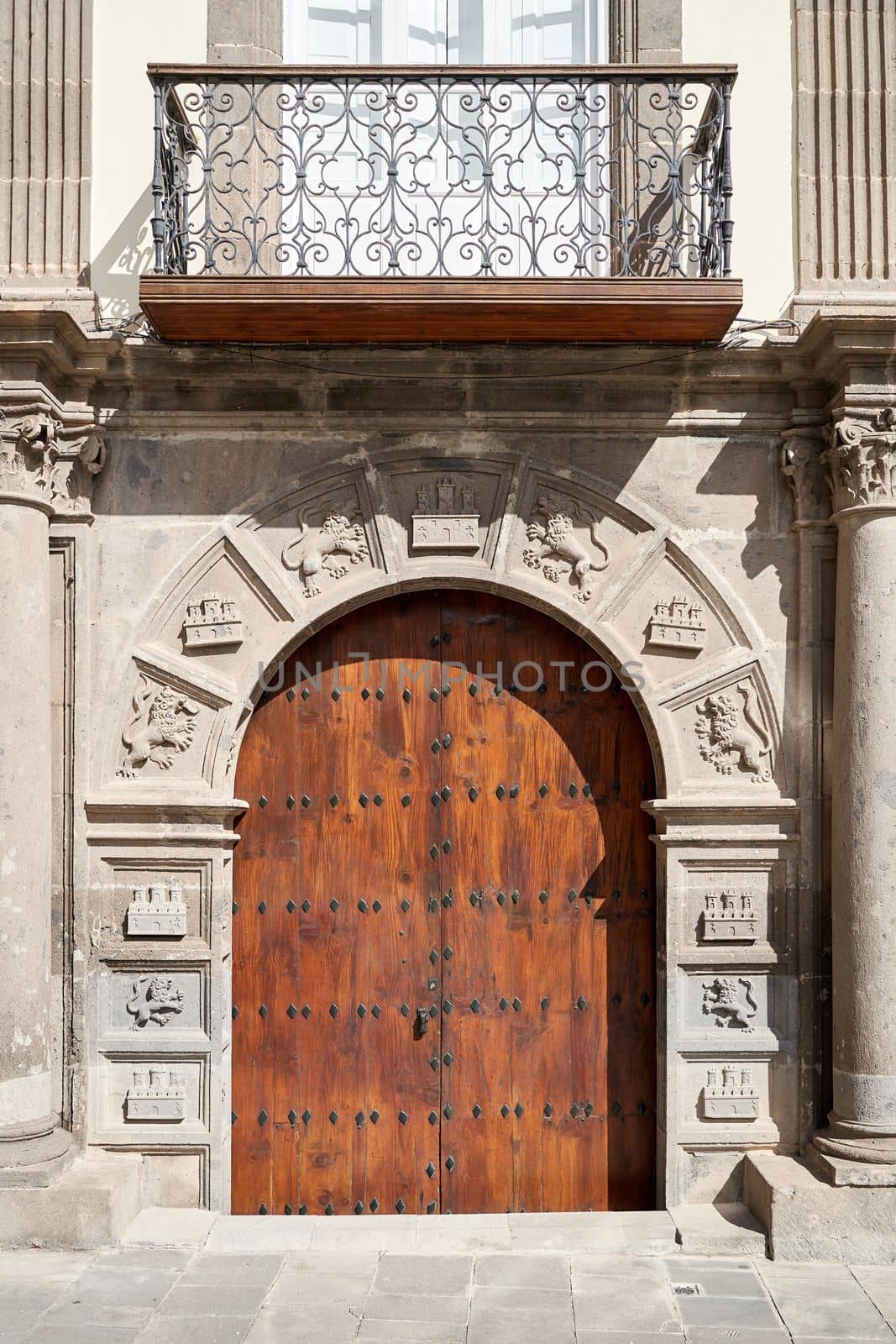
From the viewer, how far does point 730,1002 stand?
553 centimetres

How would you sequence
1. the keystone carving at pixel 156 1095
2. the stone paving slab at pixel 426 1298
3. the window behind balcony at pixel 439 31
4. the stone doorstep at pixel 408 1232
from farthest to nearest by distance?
the window behind balcony at pixel 439 31, the keystone carving at pixel 156 1095, the stone doorstep at pixel 408 1232, the stone paving slab at pixel 426 1298

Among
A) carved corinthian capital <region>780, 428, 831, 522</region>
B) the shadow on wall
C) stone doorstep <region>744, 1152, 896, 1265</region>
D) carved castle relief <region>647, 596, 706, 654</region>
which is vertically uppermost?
the shadow on wall

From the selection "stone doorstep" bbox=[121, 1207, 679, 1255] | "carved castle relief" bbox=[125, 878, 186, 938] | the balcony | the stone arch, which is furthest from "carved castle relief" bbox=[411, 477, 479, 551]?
"stone doorstep" bbox=[121, 1207, 679, 1255]

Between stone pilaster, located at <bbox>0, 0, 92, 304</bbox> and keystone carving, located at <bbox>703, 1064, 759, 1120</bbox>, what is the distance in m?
4.47

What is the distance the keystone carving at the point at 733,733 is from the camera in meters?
5.59

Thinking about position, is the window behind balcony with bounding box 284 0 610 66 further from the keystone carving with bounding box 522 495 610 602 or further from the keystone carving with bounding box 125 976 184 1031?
the keystone carving with bounding box 125 976 184 1031

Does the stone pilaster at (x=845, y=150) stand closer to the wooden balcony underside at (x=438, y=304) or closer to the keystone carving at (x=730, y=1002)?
the wooden balcony underside at (x=438, y=304)

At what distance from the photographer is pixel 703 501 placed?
566 cm

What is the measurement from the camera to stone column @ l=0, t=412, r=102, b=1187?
5219 mm

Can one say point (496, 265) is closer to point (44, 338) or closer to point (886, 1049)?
point (44, 338)

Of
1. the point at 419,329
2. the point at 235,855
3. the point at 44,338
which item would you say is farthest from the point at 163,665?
the point at 419,329

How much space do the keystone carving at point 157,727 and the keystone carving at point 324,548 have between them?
2.51 feet

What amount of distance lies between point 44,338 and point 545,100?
8.54ft

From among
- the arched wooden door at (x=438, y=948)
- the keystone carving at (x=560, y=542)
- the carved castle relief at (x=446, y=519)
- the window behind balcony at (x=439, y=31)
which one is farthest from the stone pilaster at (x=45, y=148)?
the keystone carving at (x=560, y=542)
